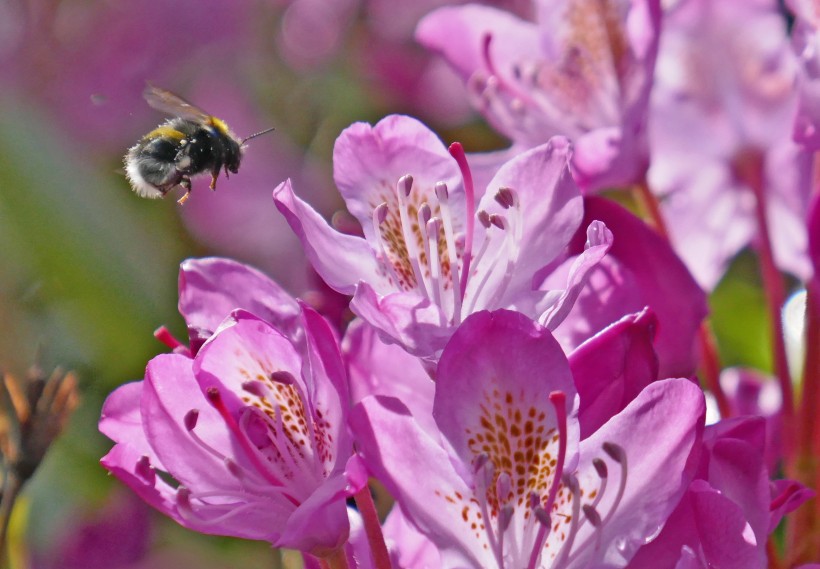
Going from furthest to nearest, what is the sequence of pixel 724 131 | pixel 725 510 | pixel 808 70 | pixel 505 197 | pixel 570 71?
pixel 724 131 → pixel 570 71 → pixel 808 70 → pixel 505 197 → pixel 725 510

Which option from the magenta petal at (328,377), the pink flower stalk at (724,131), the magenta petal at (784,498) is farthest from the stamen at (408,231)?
the pink flower stalk at (724,131)

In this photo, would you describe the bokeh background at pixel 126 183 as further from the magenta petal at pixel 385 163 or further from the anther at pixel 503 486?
the anther at pixel 503 486

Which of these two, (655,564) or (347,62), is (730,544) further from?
(347,62)

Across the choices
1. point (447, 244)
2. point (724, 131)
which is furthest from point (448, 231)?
point (724, 131)

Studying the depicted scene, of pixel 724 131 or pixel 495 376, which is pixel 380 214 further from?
pixel 724 131

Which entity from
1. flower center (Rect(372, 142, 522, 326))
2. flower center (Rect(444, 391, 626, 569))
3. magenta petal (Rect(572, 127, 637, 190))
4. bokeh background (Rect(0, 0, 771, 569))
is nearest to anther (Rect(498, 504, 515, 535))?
flower center (Rect(444, 391, 626, 569))
